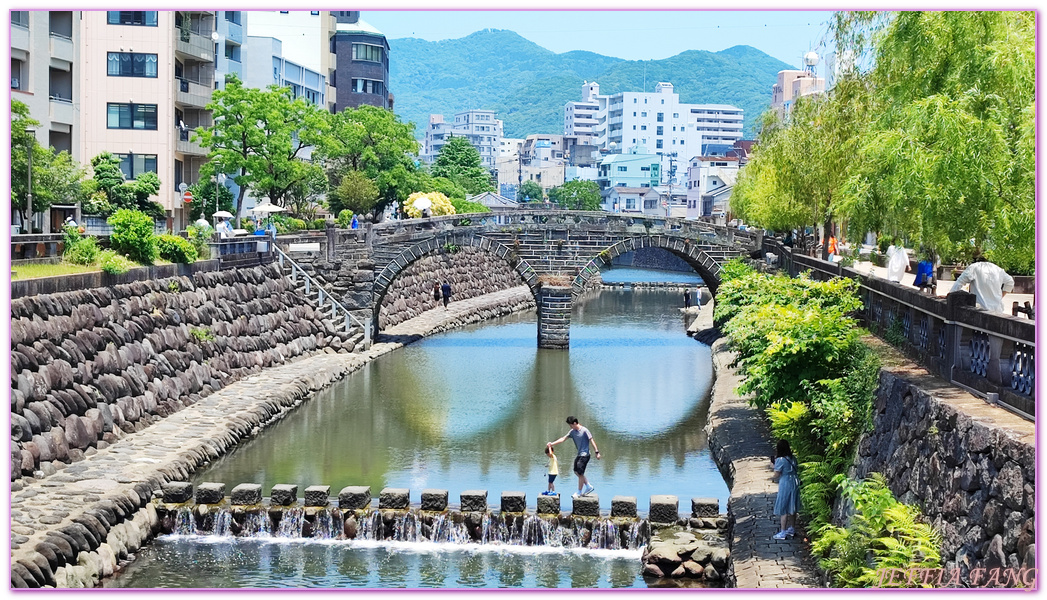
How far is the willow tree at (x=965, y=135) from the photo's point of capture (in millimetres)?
13617

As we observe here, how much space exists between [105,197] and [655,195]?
92143mm

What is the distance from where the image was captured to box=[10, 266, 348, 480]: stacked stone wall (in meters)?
19.6

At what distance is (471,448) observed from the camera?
25797 millimetres

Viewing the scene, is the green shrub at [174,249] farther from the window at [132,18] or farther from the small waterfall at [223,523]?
the window at [132,18]

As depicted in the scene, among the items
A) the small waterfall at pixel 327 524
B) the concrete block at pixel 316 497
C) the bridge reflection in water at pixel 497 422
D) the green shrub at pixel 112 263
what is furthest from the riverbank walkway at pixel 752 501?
the green shrub at pixel 112 263

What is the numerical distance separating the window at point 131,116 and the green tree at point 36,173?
823 centimetres

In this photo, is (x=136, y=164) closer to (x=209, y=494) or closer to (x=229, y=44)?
(x=229, y=44)

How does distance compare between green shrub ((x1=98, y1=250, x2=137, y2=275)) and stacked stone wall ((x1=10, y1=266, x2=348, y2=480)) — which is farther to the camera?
green shrub ((x1=98, y1=250, x2=137, y2=275))

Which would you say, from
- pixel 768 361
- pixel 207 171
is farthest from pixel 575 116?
pixel 768 361

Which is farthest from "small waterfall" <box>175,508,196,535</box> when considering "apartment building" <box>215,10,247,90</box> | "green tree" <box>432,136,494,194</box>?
"green tree" <box>432,136,494,194</box>

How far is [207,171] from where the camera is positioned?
47312 mm

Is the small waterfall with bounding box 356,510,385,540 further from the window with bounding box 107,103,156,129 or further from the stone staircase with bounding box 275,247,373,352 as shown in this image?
the window with bounding box 107,103,156,129

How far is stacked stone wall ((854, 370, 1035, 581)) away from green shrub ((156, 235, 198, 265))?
66.7 ft

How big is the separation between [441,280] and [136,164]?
14474 millimetres
